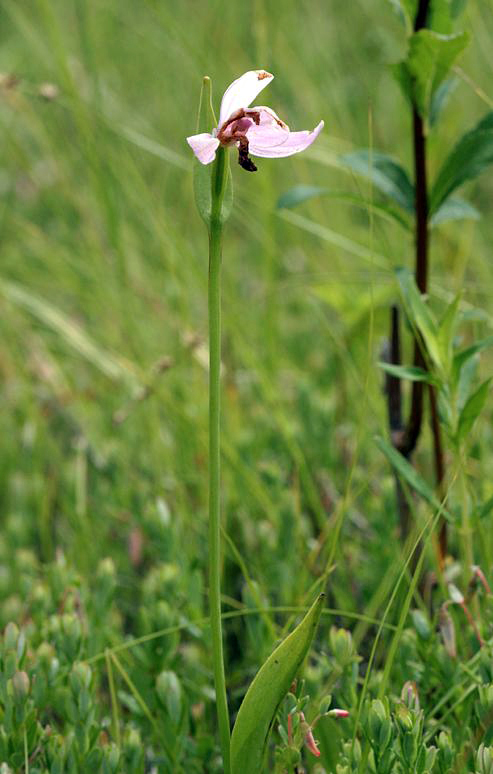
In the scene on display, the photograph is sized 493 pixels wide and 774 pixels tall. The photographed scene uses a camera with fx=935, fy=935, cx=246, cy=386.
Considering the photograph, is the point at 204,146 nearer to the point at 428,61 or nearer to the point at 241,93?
the point at 241,93

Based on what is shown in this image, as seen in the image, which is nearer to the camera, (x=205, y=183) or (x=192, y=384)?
(x=205, y=183)

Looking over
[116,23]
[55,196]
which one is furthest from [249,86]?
[116,23]

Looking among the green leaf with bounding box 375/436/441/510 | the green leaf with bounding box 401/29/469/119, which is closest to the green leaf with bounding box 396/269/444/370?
the green leaf with bounding box 375/436/441/510

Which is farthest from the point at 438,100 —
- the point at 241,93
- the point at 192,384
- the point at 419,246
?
the point at 192,384

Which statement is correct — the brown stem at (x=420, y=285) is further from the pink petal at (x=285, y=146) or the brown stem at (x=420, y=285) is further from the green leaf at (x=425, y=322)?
the pink petal at (x=285, y=146)

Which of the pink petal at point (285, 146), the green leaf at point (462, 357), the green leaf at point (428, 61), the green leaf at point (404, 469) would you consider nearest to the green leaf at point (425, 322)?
the green leaf at point (462, 357)

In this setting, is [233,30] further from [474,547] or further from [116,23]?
[474,547]
